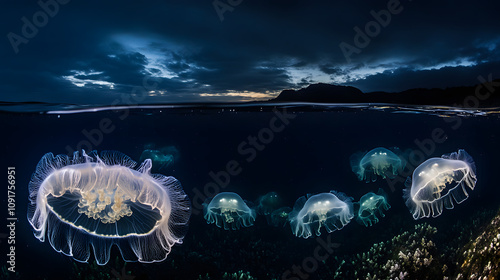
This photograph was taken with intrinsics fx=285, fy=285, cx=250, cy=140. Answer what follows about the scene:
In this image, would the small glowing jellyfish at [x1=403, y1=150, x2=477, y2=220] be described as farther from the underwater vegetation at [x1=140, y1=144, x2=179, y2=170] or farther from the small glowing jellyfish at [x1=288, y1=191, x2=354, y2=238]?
the underwater vegetation at [x1=140, y1=144, x2=179, y2=170]

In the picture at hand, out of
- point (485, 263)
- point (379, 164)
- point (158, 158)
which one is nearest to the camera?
point (485, 263)

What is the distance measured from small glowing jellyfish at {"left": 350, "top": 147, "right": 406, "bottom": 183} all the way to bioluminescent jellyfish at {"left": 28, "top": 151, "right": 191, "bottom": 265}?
7.22 metres

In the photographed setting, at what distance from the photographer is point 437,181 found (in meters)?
6.93

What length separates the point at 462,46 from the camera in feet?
20.1

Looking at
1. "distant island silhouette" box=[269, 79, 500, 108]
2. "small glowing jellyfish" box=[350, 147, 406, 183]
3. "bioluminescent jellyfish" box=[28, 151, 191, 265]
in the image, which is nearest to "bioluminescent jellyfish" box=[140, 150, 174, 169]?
"distant island silhouette" box=[269, 79, 500, 108]

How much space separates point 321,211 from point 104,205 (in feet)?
16.7

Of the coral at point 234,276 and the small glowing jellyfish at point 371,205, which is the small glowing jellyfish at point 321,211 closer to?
the small glowing jellyfish at point 371,205

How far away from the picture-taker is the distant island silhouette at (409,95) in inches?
320

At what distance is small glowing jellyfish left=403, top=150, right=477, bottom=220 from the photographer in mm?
6773

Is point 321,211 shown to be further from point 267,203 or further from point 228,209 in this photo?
point 267,203

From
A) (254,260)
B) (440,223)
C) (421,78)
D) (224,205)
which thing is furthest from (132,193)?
(440,223)

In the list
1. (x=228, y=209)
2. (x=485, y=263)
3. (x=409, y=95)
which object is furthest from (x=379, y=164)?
(x=485, y=263)

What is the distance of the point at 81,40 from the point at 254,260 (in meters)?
7.22

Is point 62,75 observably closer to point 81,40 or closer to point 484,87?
point 81,40
